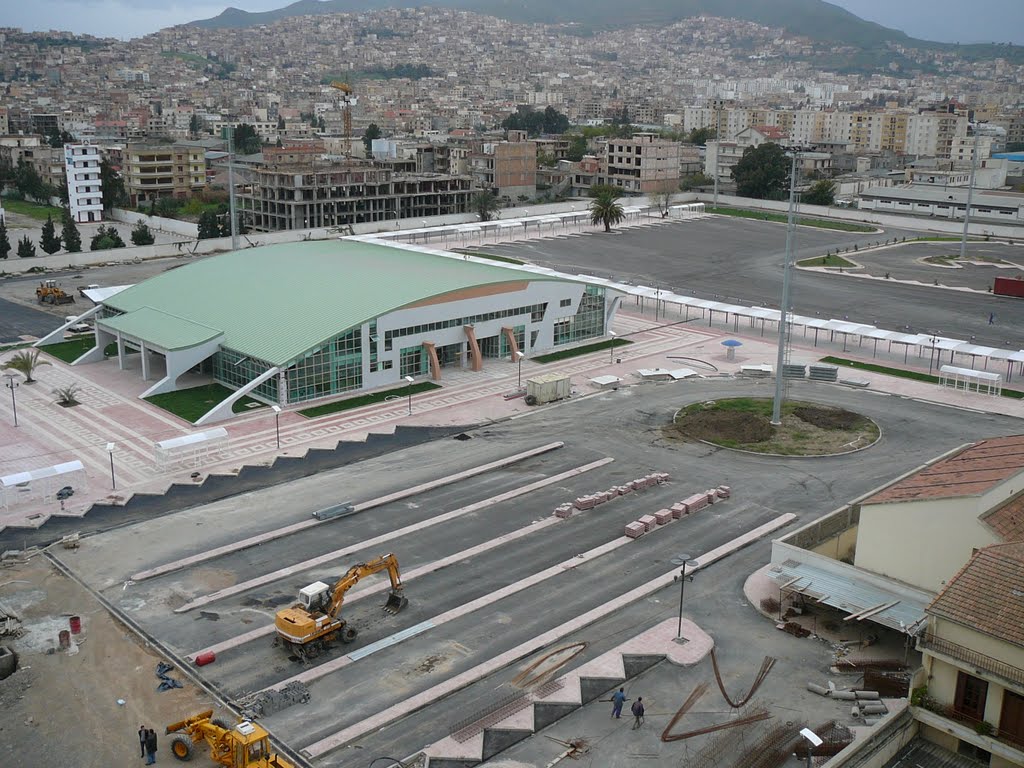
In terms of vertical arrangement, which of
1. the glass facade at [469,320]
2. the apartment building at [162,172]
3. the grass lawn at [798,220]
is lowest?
the glass facade at [469,320]

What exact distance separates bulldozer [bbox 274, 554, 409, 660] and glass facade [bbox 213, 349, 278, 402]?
21.3 metres

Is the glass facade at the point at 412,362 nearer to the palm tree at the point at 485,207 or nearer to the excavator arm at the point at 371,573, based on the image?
the excavator arm at the point at 371,573

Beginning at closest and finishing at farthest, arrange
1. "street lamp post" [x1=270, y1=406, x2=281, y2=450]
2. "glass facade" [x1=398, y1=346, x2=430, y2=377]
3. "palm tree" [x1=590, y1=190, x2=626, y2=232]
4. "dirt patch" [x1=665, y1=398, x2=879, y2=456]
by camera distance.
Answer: "street lamp post" [x1=270, y1=406, x2=281, y2=450]
"dirt patch" [x1=665, y1=398, x2=879, y2=456]
"glass facade" [x1=398, y1=346, x2=430, y2=377]
"palm tree" [x1=590, y1=190, x2=626, y2=232]

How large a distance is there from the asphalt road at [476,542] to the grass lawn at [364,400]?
6529mm

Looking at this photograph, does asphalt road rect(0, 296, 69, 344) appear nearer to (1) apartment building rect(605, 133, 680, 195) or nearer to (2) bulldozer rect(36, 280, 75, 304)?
(2) bulldozer rect(36, 280, 75, 304)

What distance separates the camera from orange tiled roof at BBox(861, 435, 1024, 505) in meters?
27.8

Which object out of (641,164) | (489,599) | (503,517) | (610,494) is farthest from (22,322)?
(641,164)

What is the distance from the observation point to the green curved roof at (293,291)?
161ft

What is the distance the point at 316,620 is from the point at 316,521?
878 cm

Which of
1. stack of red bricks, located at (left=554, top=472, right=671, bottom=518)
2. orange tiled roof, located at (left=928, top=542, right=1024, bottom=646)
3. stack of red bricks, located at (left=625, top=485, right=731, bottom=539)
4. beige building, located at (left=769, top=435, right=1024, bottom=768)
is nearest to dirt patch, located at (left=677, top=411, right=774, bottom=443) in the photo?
stack of red bricks, located at (left=554, top=472, right=671, bottom=518)

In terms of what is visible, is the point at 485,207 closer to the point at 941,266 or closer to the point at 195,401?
the point at 941,266

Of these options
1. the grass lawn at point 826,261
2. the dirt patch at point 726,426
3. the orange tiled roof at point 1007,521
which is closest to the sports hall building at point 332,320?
the dirt patch at point 726,426

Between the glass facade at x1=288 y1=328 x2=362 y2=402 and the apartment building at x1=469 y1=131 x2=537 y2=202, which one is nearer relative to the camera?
the glass facade at x1=288 y1=328 x2=362 y2=402

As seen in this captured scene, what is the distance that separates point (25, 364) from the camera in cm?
5103
